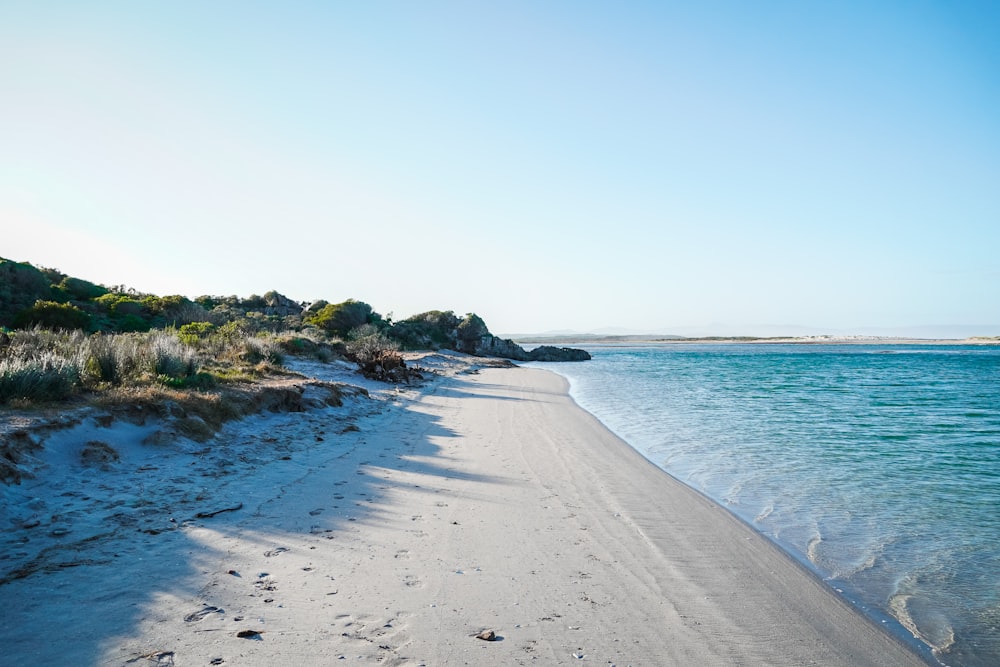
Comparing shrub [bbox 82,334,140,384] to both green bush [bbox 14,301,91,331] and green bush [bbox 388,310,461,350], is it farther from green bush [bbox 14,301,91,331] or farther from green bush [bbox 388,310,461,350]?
green bush [bbox 388,310,461,350]

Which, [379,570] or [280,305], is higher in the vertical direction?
[280,305]

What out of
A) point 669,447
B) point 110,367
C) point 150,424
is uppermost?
point 110,367

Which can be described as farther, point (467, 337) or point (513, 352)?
point (513, 352)

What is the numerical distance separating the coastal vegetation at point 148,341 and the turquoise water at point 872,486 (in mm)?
9280

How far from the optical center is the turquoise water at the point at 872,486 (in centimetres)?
462

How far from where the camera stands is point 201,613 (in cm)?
354

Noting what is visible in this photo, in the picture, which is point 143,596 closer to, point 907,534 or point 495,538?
point 495,538

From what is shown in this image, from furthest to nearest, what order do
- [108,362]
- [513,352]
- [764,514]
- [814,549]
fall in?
[513,352], [108,362], [764,514], [814,549]

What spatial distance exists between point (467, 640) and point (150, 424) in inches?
256

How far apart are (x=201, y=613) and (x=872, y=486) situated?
874 centimetres

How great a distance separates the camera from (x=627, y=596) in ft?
13.9

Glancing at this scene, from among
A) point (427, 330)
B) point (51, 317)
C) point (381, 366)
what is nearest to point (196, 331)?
point (51, 317)

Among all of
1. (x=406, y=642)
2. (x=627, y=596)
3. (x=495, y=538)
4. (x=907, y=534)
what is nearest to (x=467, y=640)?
(x=406, y=642)

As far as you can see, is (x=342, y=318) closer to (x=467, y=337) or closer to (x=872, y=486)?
(x=467, y=337)
